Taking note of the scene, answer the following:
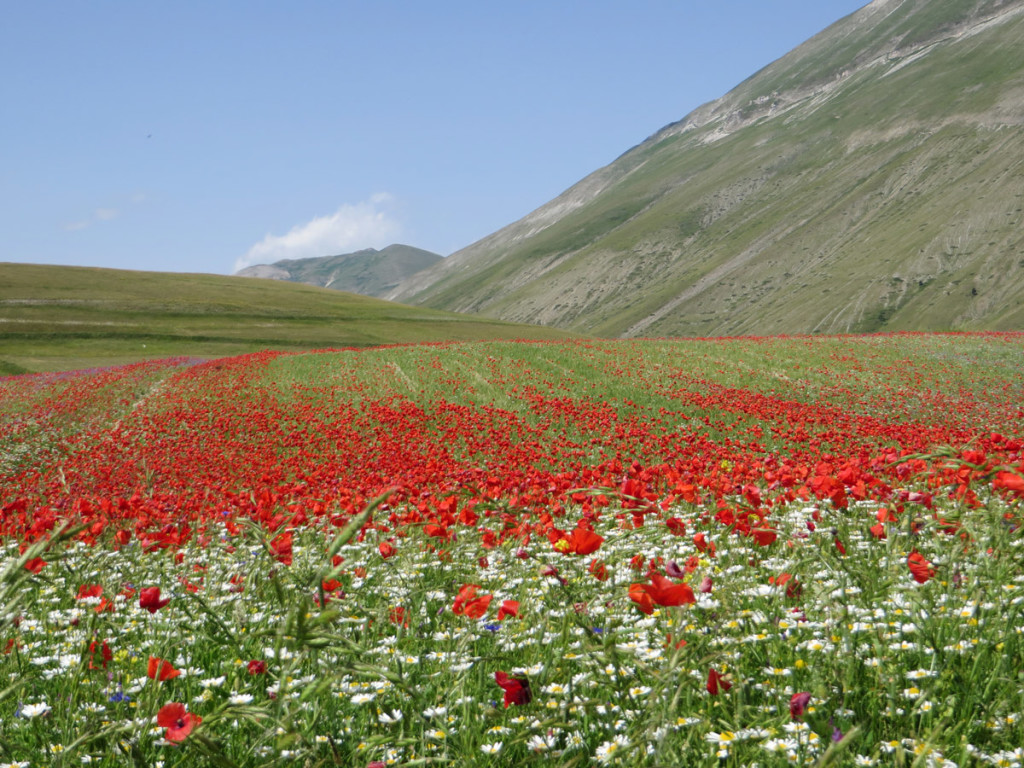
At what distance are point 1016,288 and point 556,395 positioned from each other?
10757 centimetres

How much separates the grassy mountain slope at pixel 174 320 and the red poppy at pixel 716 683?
60.3 m

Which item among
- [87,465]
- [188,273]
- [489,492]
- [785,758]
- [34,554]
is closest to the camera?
[34,554]

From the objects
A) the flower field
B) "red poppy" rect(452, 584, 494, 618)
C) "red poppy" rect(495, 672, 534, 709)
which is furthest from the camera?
"red poppy" rect(452, 584, 494, 618)

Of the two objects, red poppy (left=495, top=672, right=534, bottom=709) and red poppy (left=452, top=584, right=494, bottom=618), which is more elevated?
red poppy (left=452, top=584, right=494, bottom=618)

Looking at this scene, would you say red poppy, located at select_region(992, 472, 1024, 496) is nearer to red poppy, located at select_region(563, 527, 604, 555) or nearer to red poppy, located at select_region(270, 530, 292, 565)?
red poppy, located at select_region(563, 527, 604, 555)

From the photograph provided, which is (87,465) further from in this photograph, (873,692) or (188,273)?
(188,273)

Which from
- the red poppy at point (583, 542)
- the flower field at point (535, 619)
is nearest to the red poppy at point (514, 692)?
the flower field at point (535, 619)

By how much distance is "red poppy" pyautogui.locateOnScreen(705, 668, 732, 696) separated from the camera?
2346 mm

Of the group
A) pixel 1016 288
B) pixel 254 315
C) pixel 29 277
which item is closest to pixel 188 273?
pixel 29 277

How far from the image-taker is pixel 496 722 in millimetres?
2850

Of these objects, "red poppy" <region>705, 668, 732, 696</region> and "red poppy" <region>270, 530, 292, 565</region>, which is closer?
"red poppy" <region>705, 668, 732, 696</region>

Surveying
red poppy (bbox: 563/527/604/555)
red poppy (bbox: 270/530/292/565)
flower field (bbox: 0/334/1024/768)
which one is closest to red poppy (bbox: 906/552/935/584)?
flower field (bbox: 0/334/1024/768)

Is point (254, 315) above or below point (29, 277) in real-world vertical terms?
below

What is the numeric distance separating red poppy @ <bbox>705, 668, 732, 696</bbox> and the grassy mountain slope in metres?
60.3
